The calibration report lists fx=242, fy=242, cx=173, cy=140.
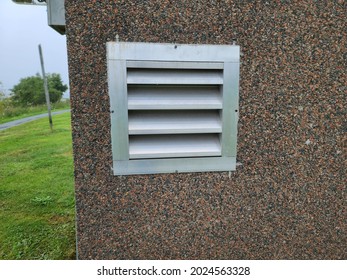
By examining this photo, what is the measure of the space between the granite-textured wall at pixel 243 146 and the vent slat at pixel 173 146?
15cm

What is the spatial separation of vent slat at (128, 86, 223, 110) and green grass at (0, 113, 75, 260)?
5.11 feet

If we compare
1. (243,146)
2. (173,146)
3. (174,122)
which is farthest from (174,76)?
(243,146)

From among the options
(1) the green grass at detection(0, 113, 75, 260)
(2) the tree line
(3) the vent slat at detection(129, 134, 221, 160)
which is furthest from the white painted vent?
(2) the tree line

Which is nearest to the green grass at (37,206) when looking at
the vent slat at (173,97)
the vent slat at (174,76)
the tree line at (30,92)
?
the vent slat at (173,97)

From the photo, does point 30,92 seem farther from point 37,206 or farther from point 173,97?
point 173,97

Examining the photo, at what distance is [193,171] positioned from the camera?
1.61m

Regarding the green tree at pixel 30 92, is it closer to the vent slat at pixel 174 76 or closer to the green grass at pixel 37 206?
the green grass at pixel 37 206

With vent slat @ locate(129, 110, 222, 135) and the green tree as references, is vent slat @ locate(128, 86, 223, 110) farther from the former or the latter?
the green tree

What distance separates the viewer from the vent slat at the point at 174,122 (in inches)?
60.3

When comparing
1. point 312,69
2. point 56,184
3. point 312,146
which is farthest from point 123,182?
point 56,184

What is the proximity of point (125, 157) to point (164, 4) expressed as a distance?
3.14ft

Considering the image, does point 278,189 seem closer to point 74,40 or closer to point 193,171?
point 193,171

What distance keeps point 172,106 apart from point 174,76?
0.19m

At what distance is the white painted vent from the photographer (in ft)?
4.82
